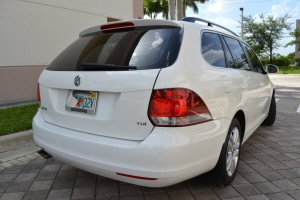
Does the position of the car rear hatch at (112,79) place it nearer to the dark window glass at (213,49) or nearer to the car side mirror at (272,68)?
the dark window glass at (213,49)

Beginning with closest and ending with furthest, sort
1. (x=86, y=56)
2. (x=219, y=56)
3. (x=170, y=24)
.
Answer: (x=170, y=24) < (x=86, y=56) < (x=219, y=56)

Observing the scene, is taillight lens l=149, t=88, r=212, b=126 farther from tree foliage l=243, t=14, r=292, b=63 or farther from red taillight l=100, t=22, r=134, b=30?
tree foliage l=243, t=14, r=292, b=63

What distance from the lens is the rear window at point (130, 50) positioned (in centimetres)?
216

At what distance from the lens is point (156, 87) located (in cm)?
202

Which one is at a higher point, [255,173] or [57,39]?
[57,39]

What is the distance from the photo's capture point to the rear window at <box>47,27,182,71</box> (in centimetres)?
216

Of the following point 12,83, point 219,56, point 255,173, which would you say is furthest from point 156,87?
point 12,83

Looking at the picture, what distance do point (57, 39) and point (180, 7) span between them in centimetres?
807

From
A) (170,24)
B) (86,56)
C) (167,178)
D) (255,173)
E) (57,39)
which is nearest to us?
(167,178)

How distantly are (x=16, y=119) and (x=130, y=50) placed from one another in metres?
3.74

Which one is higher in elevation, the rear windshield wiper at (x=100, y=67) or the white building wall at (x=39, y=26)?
the white building wall at (x=39, y=26)

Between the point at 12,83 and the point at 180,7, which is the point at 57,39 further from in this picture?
the point at 180,7

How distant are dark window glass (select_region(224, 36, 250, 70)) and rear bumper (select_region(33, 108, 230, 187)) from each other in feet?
3.76

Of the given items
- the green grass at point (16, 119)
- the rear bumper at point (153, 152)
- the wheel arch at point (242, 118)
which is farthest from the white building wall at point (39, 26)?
the wheel arch at point (242, 118)
